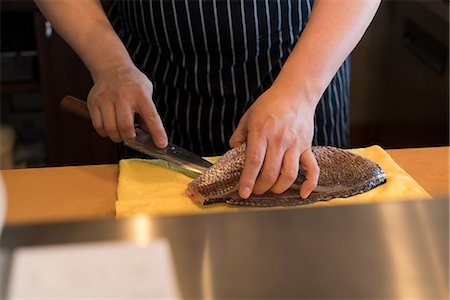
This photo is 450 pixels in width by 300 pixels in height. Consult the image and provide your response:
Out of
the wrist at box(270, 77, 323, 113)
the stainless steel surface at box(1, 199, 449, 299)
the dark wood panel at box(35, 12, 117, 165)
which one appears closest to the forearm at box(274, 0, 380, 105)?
the wrist at box(270, 77, 323, 113)

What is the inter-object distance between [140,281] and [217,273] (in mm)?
43

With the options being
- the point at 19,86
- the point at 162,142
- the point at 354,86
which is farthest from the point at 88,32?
the point at 354,86

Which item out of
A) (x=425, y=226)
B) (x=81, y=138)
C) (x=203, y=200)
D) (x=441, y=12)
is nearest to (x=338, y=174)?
(x=203, y=200)

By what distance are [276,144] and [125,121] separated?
0.64 ft

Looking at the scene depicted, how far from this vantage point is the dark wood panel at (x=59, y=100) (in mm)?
1667

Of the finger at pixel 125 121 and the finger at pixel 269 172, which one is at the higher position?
the finger at pixel 125 121

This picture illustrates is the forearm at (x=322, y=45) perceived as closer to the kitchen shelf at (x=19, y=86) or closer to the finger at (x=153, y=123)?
the finger at (x=153, y=123)

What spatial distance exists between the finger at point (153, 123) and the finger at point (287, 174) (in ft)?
0.51

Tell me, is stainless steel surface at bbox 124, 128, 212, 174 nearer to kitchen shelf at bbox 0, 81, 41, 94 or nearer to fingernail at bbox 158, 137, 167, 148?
fingernail at bbox 158, 137, 167, 148

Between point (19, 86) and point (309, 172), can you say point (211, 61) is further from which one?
point (19, 86)

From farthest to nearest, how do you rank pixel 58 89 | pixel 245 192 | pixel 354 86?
pixel 354 86 → pixel 58 89 → pixel 245 192

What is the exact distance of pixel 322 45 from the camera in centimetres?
88

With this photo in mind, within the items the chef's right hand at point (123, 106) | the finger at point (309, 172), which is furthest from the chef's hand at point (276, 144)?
the chef's right hand at point (123, 106)

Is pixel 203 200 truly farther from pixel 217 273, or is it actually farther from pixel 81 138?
pixel 81 138
